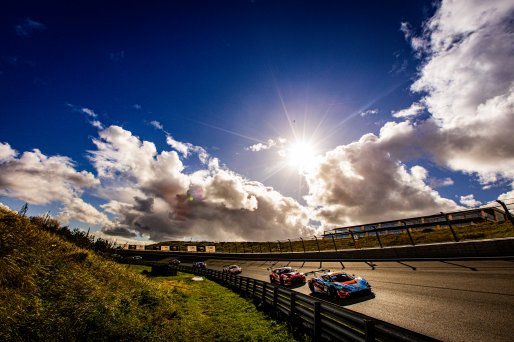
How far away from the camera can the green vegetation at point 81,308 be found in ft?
21.9

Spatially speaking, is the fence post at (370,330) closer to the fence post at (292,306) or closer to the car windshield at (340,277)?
the fence post at (292,306)

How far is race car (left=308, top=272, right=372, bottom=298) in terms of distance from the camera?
10891 millimetres

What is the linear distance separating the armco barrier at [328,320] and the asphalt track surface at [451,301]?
205cm

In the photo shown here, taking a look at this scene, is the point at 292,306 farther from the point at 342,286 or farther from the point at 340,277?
the point at 340,277

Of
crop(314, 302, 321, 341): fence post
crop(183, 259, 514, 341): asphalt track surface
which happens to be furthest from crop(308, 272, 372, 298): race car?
crop(314, 302, 321, 341): fence post

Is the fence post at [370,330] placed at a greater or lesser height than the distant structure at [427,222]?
lesser

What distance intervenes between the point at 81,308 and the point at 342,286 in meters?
9.76

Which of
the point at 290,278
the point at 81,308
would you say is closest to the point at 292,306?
the point at 81,308

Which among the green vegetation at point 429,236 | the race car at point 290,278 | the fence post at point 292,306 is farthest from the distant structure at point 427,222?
the fence post at point 292,306

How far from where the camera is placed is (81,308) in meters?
8.03

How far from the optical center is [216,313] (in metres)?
12.2

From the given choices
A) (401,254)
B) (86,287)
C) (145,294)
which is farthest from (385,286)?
(86,287)

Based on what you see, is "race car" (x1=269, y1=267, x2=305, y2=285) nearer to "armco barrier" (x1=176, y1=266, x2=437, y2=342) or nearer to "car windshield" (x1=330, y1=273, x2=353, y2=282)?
"armco barrier" (x1=176, y1=266, x2=437, y2=342)

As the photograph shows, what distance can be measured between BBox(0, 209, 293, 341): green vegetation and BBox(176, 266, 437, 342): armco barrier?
690 millimetres
